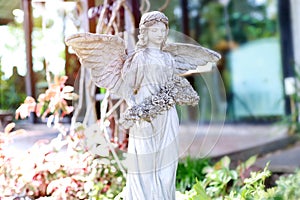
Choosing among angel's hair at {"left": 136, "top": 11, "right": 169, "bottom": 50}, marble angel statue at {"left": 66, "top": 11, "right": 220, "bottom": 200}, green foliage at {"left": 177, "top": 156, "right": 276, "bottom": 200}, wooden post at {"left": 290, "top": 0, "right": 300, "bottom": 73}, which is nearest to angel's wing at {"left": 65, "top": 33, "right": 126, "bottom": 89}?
marble angel statue at {"left": 66, "top": 11, "right": 220, "bottom": 200}

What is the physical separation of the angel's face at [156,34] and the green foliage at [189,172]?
105 centimetres

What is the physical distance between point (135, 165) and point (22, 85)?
1.41 m

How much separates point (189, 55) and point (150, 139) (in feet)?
1.46

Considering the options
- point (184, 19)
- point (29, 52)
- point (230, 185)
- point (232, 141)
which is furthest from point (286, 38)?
point (29, 52)

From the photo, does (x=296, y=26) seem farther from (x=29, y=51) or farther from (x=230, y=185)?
(x=29, y=51)

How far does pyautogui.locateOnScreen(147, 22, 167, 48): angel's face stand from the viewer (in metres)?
1.65

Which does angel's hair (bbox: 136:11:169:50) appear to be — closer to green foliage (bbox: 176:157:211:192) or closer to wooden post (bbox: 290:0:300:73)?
green foliage (bbox: 176:157:211:192)

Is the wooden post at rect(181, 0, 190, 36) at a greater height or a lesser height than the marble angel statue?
greater

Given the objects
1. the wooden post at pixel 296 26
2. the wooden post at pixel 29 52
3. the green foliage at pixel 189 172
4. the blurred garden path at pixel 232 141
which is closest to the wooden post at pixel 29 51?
the wooden post at pixel 29 52

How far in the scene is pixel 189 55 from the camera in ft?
6.10

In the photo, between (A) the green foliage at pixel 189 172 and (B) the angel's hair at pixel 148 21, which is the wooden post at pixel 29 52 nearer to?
(A) the green foliage at pixel 189 172

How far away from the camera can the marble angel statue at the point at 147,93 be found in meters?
1.65

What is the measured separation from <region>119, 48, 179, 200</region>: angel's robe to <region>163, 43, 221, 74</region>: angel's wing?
0.14 metres

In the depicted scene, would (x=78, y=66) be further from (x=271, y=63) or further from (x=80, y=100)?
(x=271, y=63)
